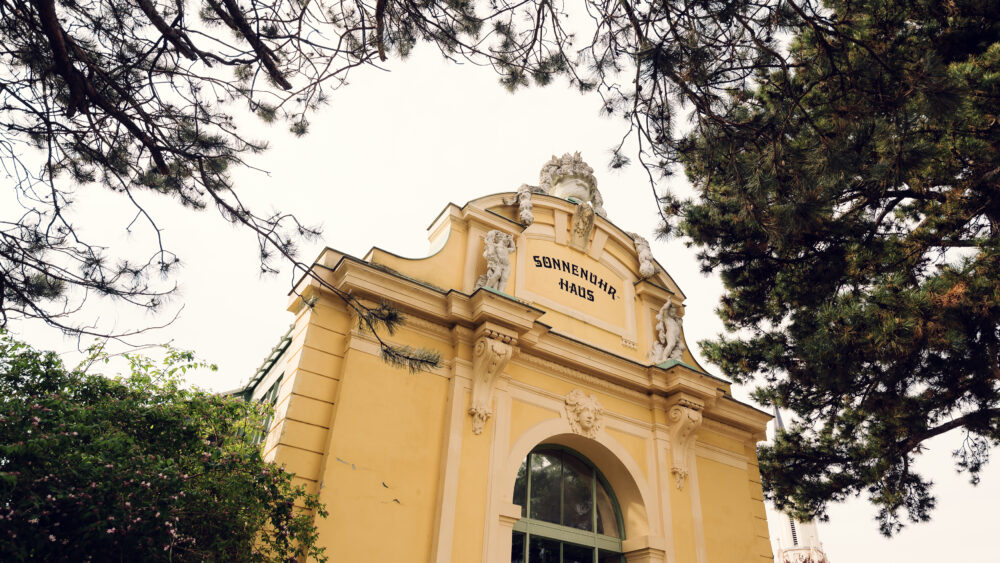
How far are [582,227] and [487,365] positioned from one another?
351 centimetres

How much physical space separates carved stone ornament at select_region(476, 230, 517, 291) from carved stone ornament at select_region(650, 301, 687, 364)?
3062 millimetres

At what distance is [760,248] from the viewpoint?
9914 mm

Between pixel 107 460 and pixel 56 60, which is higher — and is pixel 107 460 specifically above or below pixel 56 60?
below

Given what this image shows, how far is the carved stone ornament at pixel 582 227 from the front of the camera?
11.1 meters

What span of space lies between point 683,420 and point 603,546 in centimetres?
226

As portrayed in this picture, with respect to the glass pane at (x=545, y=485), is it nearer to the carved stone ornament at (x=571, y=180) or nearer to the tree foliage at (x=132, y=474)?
the tree foliage at (x=132, y=474)

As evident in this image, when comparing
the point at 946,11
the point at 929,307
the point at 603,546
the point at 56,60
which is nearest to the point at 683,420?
the point at 603,546

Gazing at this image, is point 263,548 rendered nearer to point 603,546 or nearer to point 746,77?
point 603,546

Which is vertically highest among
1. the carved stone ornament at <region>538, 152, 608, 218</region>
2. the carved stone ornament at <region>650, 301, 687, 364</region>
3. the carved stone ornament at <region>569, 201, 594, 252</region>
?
the carved stone ornament at <region>538, 152, 608, 218</region>

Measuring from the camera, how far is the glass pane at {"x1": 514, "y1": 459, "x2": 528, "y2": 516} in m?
9.05

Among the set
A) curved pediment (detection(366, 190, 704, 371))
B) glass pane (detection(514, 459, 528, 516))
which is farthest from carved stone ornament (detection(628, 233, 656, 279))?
glass pane (detection(514, 459, 528, 516))

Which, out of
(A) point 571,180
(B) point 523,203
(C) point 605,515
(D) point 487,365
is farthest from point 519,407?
(A) point 571,180

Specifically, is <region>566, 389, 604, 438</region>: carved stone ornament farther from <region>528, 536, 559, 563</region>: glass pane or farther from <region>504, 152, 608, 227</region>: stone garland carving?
<region>504, 152, 608, 227</region>: stone garland carving

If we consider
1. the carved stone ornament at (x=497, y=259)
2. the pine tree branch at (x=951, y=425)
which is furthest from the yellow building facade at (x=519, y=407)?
the pine tree branch at (x=951, y=425)
